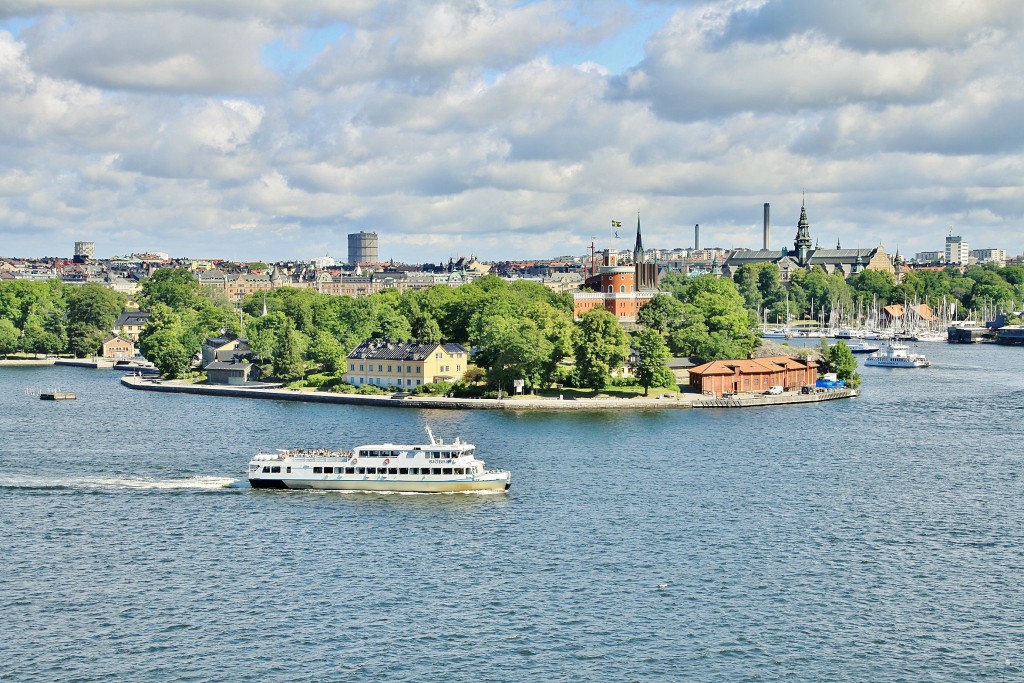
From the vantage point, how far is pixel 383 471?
5647 centimetres

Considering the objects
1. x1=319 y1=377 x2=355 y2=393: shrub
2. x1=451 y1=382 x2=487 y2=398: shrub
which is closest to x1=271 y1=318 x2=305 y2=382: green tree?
x1=319 y1=377 x2=355 y2=393: shrub

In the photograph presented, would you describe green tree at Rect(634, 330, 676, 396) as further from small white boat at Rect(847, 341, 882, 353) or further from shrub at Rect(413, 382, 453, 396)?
small white boat at Rect(847, 341, 882, 353)

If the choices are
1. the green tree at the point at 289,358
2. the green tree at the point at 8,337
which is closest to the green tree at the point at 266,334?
the green tree at the point at 289,358

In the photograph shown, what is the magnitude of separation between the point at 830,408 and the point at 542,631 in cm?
5557

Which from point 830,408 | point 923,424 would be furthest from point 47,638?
point 830,408

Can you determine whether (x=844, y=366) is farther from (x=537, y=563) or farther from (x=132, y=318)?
(x=132, y=318)

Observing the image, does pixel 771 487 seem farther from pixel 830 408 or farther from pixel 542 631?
pixel 830 408

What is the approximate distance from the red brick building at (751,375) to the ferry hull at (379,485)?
41243 mm

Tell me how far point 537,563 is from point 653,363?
50.3 m

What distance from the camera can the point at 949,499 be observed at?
53875mm

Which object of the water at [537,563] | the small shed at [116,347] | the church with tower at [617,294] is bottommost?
the water at [537,563]

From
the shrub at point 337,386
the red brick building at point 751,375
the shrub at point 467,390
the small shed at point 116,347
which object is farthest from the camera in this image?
the small shed at point 116,347

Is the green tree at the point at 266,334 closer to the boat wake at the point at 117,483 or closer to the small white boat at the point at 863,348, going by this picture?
the boat wake at the point at 117,483

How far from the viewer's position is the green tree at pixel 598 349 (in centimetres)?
9112
